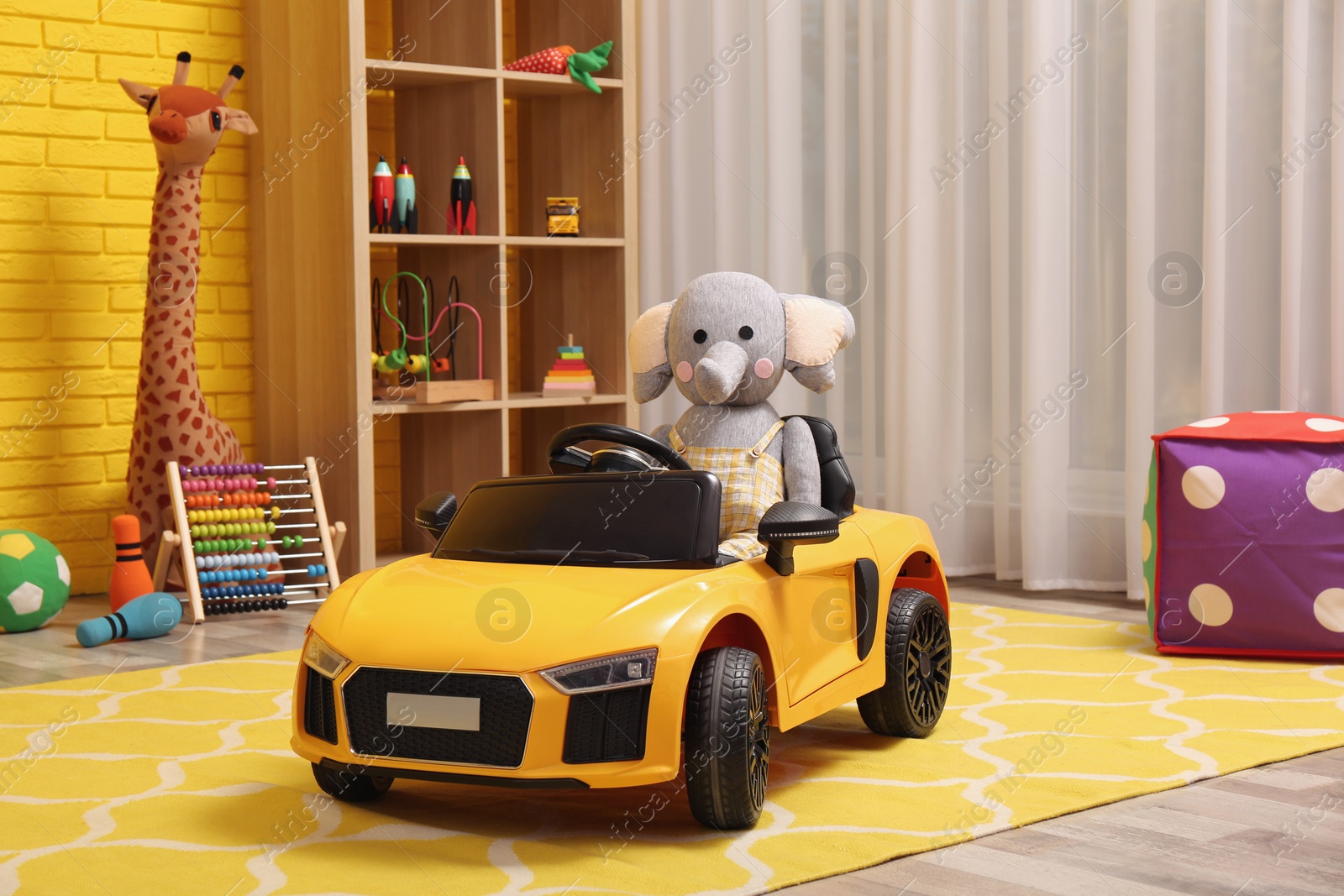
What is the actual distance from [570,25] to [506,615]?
3608 millimetres

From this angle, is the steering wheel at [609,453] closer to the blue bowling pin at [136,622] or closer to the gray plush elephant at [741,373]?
the gray plush elephant at [741,373]

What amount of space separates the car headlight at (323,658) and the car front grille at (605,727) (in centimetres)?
38

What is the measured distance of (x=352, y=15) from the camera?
14.7 feet

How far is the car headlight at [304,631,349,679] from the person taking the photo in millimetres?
2229

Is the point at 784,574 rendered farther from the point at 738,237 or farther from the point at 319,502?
the point at 738,237

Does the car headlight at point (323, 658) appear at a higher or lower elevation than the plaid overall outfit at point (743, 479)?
lower

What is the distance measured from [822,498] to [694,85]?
296 cm

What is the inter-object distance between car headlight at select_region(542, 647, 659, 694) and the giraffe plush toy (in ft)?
9.14

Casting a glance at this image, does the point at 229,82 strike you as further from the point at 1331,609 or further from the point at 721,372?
the point at 1331,609

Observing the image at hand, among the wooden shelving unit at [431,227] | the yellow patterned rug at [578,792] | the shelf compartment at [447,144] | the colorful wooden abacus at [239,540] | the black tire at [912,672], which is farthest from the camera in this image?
the shelf compartment at [447,144]

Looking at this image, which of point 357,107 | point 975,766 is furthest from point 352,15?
point 975,766

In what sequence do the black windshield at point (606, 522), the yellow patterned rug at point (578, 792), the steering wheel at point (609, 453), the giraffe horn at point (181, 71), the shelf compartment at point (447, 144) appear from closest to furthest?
the yellow patterned rug at point (578, 792) → the black windshield at point (606, 522) → the steering wheel at point (609, 453) → the giraffe horn at point (181, 71) → the shelf compartment at point (447, 144)

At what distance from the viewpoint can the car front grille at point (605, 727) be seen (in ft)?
6.89

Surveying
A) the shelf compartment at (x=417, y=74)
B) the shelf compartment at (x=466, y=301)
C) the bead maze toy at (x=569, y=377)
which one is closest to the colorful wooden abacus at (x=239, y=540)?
the shelf compartment at (x=466, y=301)
